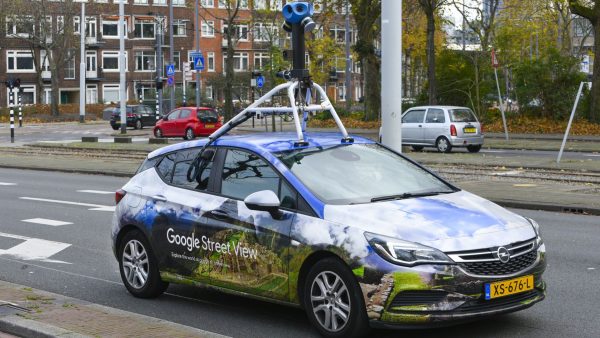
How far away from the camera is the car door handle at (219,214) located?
25.5 ft

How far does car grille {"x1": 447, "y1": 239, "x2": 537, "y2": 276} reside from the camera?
6438mm

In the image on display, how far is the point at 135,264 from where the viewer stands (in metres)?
8.81

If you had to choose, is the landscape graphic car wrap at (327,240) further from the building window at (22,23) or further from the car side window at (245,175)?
the building window at (22,23)

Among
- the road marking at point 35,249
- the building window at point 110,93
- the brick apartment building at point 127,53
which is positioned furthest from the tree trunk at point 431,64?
the building window at point 110,93

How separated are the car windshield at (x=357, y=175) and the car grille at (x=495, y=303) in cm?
112

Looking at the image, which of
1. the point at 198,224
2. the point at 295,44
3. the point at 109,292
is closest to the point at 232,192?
the point at 198,224

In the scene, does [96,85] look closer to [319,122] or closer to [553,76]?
[319,122]

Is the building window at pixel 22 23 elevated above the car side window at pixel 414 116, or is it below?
above

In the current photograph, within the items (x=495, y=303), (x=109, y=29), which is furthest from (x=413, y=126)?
(x=109, y=29)

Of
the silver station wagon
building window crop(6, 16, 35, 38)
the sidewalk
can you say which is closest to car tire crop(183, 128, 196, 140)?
the silver station wagon

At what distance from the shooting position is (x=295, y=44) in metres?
10.8

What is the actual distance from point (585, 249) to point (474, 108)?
34.9m

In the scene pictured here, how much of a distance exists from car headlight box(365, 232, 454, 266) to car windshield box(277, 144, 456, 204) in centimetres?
70

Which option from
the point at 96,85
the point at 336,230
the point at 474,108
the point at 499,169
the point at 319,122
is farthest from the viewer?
the point at 96,85
